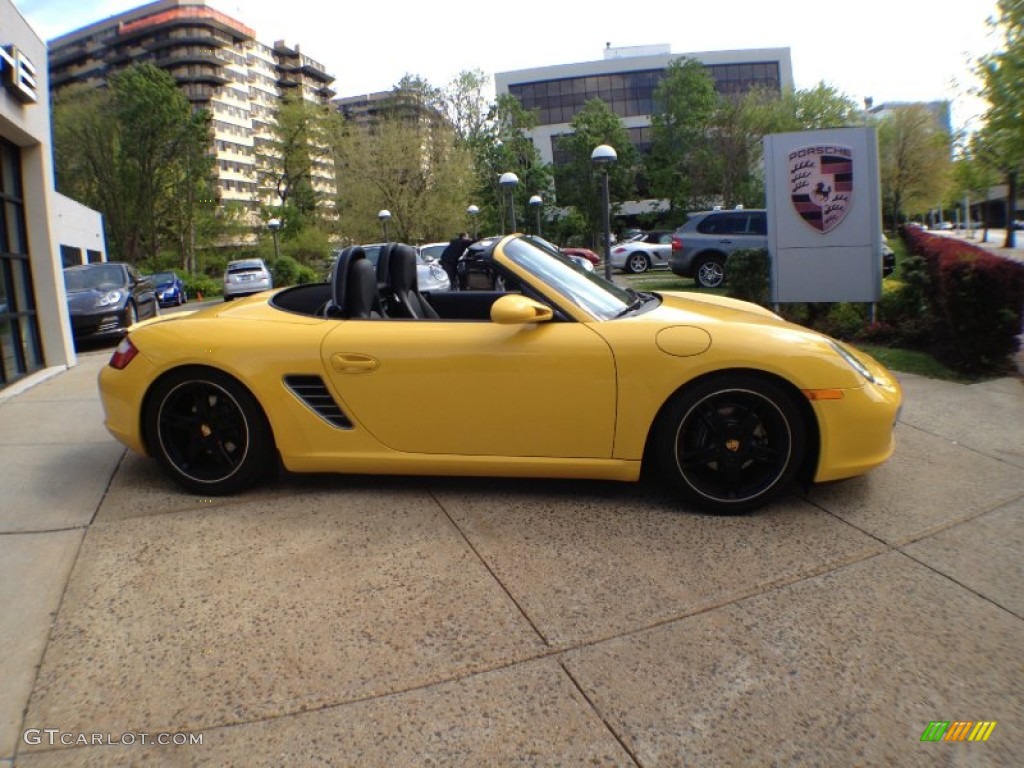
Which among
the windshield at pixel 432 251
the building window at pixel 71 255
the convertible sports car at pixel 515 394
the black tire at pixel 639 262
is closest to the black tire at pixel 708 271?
the windshield at pixel 432 251

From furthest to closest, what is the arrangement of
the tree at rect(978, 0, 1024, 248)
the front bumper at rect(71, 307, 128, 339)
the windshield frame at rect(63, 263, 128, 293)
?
the windshield frame at rect(63, 263, 128, 293) → the front bumper at rect(71, 307, 128, 339) → the tree at rect(978, 0, 1024, 248)

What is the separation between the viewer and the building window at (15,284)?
785 cm

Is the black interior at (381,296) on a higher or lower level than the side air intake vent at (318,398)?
higher

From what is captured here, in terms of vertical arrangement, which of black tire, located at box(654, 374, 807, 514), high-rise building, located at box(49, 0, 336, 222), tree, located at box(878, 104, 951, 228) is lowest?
black tire, located at box(654, 374, 807, 514)

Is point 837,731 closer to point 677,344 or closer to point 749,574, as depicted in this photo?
point 749,574

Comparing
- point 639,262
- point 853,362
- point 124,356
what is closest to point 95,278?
point 124,356

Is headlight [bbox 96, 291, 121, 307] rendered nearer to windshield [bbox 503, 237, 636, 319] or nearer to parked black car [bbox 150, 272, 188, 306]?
windshield [bbox 503, 237, 636, 319]

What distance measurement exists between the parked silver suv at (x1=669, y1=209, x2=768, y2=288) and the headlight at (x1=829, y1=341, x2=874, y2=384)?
43.6ft

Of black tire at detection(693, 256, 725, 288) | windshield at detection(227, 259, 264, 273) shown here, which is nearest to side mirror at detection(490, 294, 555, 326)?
black tire at detection(693, 256, 725, 288)

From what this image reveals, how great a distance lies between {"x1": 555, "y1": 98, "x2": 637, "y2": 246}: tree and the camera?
56.4m

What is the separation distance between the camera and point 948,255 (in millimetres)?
7133

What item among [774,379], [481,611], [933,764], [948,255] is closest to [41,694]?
[481,611]

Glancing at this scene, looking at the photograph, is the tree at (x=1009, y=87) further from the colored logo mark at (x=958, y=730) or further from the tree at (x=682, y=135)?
the tree at (x=682, y=135)

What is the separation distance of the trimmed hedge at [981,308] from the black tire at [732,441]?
4100 millimetres
